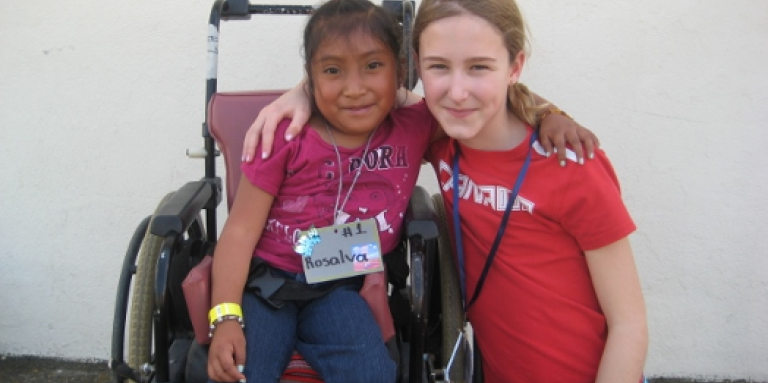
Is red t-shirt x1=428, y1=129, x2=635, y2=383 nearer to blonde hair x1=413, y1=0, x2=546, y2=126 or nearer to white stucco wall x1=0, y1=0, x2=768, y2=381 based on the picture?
blonde hair x1=413, y1=0, x2=546, y2=126

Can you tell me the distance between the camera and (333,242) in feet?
6.77

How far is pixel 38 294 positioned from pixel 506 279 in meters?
2.35

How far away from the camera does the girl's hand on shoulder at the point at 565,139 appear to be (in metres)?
1.89

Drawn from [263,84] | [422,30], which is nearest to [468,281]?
[422,30]

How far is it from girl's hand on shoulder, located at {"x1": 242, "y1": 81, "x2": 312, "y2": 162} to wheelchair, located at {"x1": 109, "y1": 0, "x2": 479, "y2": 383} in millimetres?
260

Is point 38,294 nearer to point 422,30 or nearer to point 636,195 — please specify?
point 422,30

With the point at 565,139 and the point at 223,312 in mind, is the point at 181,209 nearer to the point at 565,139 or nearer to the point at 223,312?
the point at 223,312

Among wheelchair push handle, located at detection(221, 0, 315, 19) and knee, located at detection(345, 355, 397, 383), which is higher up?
wheelchair push handle, located at detection(221, 0, 315, 19)

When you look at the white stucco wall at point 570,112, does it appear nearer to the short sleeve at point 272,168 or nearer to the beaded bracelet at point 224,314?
the short sleeve at point 272,168

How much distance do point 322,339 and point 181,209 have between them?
1.77 ft

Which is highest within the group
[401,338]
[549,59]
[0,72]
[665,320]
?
[549,59]

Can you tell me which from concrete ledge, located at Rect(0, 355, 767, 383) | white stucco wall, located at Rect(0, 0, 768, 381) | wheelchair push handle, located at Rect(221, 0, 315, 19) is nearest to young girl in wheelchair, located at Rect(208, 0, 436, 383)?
wheelchair push handle, located at Rect(221, 0, 315, 19)

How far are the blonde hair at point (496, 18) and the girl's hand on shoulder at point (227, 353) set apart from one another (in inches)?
36.1

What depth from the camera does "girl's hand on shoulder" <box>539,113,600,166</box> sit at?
6.19 ft
